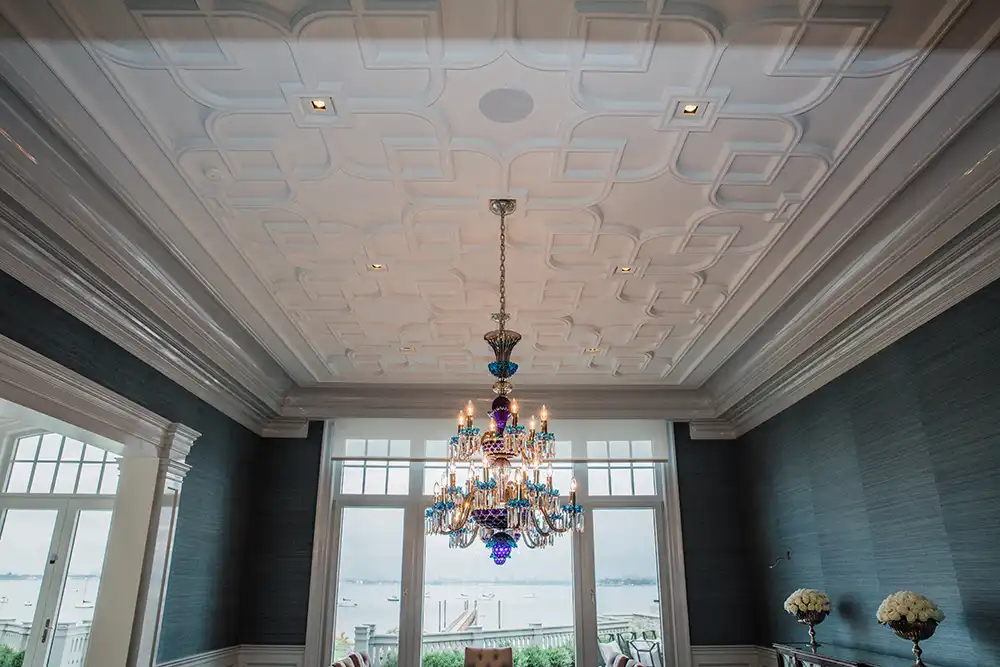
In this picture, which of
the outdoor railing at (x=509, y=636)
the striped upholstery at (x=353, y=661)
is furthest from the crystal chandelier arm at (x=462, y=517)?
the outdoor railing at (x=509, y=636)

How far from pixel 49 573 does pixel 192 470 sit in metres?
2.50

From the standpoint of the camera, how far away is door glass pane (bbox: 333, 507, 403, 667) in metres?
6.27

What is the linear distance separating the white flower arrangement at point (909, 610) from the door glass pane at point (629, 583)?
10.9ft

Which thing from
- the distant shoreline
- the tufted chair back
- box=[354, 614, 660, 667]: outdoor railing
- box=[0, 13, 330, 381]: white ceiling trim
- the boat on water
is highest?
box=[0, 13, 330, 381]: white ceiling trim

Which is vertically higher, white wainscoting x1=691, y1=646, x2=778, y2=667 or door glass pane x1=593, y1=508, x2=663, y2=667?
door glass pane x1=593, y1=508, x2=663, y2=667

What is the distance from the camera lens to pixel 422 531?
21.6ft

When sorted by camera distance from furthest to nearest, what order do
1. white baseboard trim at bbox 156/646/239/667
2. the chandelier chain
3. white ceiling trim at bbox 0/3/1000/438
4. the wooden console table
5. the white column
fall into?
white baseboard trim at bbox 156/646/239/667 < the white column < the wooden console table < the chandelier chain < white ceiling trim at bbox 0/3/1000/438

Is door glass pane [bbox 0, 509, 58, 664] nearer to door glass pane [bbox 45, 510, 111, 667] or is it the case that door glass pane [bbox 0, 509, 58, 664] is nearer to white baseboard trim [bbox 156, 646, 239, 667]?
door glass pane [bbox 45, 510, 111, 667]

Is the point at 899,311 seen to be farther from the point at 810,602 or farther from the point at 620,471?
the point at 620,471

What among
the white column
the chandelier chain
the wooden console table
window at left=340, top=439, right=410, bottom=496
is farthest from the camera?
window at left=340, top=439, right=410, bottom=496

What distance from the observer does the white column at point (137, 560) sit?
434 cm

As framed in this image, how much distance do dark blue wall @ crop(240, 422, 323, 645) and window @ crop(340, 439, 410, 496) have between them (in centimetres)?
33

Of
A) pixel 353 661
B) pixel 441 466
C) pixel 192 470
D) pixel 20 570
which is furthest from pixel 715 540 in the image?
pixel 20 570

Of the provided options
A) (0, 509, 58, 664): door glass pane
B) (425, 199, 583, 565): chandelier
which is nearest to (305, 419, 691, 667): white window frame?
(0, 509, 58, 664): door glass pane
